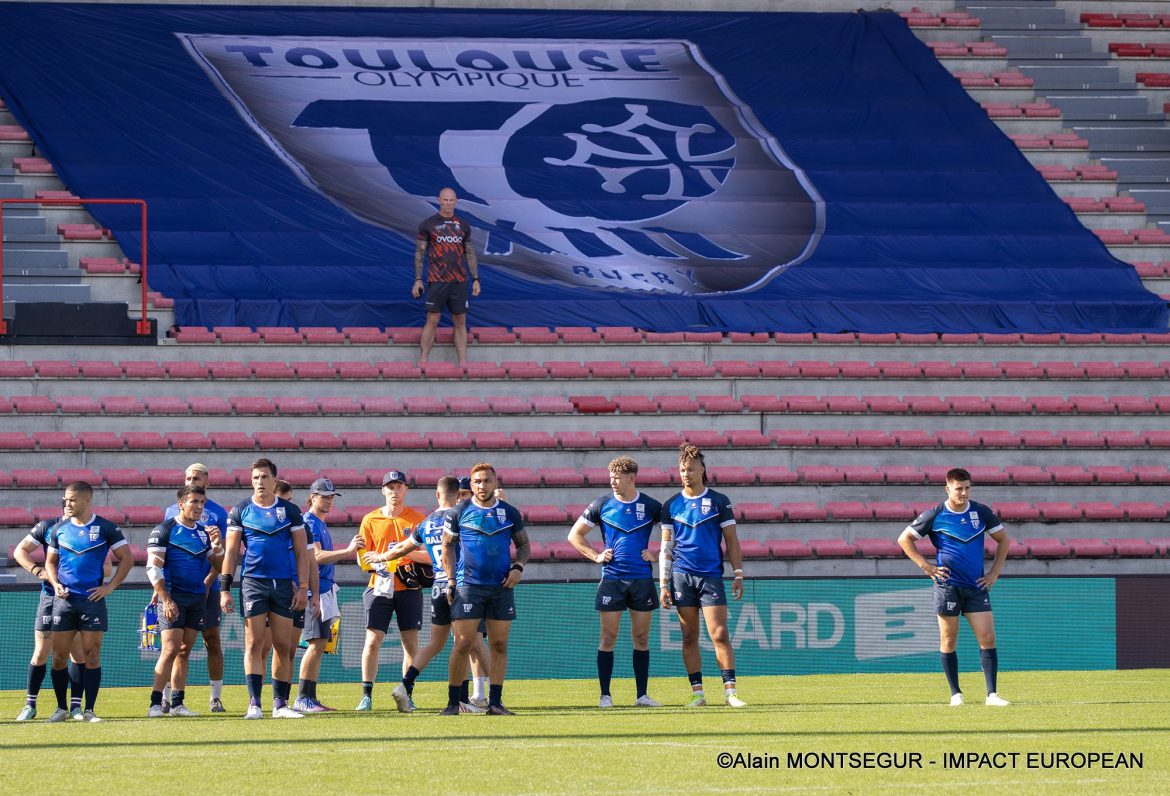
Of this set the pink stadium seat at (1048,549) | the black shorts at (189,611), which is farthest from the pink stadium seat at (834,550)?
the black shorts at (189,611)

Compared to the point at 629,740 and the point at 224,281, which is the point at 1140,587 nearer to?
the point at 629,740

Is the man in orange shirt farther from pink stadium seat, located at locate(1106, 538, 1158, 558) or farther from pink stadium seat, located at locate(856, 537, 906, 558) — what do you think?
pink stadium seat, located at locate(1106, 538, 1158, 558)

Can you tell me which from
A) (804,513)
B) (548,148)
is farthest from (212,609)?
(548,148)

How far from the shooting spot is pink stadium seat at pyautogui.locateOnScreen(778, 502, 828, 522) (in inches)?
842

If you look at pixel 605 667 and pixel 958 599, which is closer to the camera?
pixel 958 599

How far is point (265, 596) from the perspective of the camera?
12.6 metres

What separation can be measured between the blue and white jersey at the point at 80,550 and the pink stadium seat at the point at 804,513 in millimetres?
10334

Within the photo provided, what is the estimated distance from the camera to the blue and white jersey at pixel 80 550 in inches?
513

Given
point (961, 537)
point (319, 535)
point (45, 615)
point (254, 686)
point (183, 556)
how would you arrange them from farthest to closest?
point (319, 535)
point (183, 556)
point (961, 537)
point (45, 615)
point (254, 686)

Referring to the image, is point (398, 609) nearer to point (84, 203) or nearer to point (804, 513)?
point (804, 513)

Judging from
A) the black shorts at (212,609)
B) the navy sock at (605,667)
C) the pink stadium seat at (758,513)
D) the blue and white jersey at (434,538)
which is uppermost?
the pink stadium seat at (758,513)

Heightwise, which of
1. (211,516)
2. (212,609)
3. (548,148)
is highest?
(548,148)

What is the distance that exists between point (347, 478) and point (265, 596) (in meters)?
8.42

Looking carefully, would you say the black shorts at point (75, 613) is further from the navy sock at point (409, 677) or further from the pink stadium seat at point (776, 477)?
the pink stadium seat at point (776, 477)
